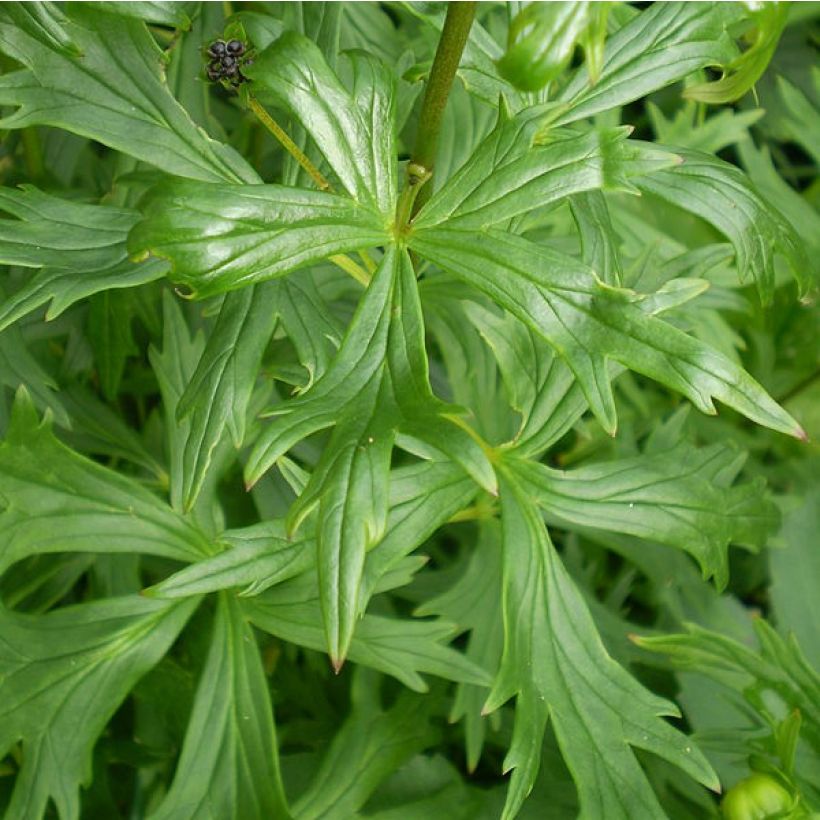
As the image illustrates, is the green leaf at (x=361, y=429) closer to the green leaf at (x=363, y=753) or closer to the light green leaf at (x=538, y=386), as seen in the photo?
the light green leaf at (x=538, y=386)

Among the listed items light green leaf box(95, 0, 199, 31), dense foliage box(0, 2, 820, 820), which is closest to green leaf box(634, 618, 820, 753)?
dense foliage box(0, 2, 820, 820)

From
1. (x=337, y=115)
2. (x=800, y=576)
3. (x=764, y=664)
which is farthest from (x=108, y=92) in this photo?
(x=800, y=576)

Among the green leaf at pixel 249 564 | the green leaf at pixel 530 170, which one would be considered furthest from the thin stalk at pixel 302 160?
the green leaf at pixel 249 564

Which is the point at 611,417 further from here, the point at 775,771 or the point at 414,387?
the point at 775,771

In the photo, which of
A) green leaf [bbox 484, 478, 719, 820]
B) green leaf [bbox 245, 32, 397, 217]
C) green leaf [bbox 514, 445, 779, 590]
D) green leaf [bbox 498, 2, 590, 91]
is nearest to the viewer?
green leaf [bbox 498, 2, 590, 91]

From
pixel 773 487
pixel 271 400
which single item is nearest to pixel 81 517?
pixel 271 400

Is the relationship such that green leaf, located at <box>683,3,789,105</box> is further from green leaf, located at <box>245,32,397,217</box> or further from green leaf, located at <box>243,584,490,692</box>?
green leaf, located at <box>243,584,490,692</box>
